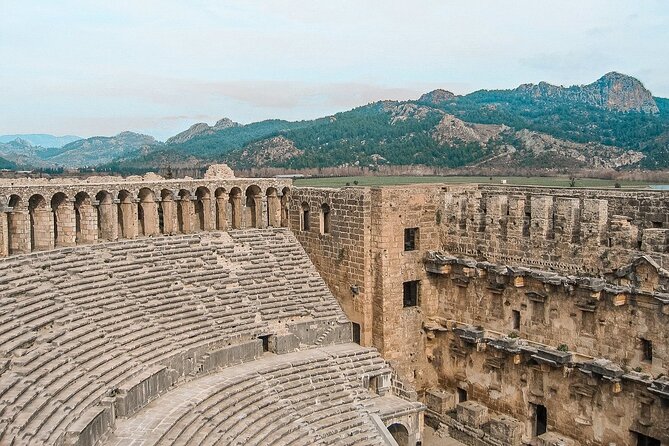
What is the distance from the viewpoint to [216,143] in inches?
4975

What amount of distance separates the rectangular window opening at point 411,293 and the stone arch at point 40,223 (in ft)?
42.2

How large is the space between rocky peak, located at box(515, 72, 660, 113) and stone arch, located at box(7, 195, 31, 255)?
11910 centimetres

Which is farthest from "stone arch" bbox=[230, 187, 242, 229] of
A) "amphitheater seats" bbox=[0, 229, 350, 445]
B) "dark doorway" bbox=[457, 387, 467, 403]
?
"dark doorway" bbox=[457, 387, 467, 403]

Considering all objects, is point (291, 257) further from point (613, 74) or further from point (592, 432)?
point (613, 74)

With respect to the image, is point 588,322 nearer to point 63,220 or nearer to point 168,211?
point 168,211

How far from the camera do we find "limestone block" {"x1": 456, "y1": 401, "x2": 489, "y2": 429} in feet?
74.3

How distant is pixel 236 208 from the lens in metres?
28.3

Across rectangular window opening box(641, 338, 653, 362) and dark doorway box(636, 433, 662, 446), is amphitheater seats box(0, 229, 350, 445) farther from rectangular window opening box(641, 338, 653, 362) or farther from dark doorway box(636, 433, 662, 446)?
rectangular window opening box(641, 338, 653, 362)

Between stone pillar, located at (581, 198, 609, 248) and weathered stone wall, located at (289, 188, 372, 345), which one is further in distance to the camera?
weathered stone wall, located at (289, 188, 372, 345)

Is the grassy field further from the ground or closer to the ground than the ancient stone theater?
further from the ground

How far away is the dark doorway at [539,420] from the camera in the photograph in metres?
21.5

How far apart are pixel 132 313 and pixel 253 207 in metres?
9.21

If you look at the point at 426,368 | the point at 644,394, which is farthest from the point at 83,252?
the point at 644,394

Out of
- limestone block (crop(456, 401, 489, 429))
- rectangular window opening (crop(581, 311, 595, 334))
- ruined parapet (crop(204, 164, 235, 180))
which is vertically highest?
ruined parapet (crop(204, 164, 235, 180))
